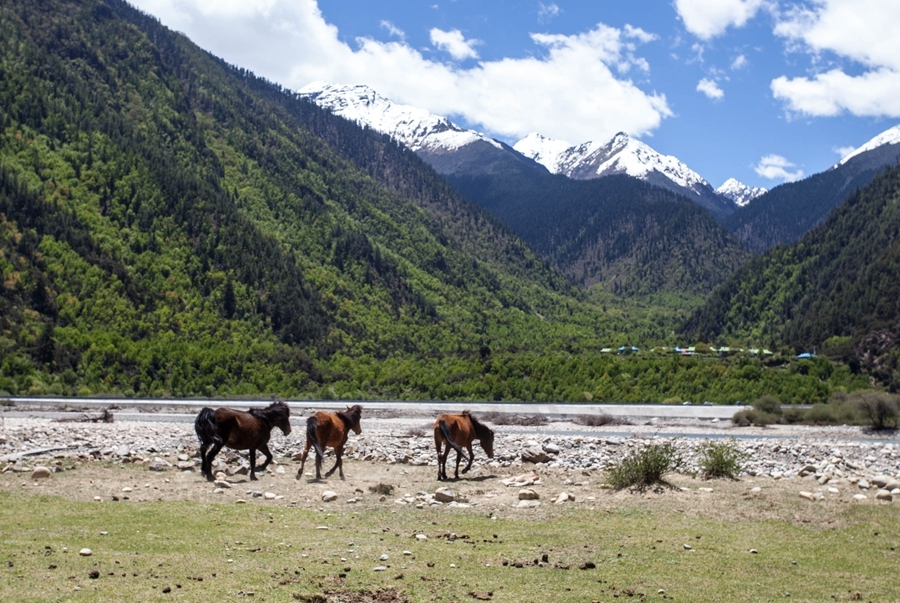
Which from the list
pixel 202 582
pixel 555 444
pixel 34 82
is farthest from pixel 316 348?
pixel 202 582

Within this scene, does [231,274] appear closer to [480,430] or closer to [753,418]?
[753,418]

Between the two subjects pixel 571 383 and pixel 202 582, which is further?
pixel 571 383

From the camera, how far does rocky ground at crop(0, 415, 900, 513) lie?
16.2m

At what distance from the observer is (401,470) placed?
2103 cm

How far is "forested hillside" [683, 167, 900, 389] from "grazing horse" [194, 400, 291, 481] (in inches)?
2868

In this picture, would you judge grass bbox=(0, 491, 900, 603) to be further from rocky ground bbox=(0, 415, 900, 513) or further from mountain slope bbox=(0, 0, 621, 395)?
mountain slope bbox=(0, 0, 621, 395)

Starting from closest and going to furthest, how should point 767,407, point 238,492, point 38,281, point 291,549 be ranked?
point 291,549, point 238,492, point 767,407, point 38,281

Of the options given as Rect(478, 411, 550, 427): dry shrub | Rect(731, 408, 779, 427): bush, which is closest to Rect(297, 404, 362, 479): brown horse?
Rect(478, 411, 550, 427): dry shrub

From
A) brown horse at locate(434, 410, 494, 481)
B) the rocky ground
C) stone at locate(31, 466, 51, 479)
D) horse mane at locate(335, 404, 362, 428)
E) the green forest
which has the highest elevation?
the green forest

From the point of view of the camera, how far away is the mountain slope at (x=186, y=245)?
65062 mm

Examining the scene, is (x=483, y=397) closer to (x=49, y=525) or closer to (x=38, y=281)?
(x=38, y=281)

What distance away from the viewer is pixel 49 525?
40.6 ft

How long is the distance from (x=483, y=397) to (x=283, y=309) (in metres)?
41.5

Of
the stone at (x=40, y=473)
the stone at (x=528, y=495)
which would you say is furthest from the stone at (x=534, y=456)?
the stone at (x=40, y=473)
